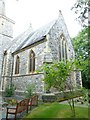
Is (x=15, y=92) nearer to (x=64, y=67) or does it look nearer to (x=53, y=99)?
(x=53, y=99)

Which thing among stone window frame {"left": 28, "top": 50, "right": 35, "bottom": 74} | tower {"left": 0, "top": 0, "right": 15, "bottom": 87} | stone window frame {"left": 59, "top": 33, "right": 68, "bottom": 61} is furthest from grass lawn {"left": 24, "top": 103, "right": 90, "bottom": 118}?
tower {"left": 0, "top": 0, "right": 15, "bottom": 87}

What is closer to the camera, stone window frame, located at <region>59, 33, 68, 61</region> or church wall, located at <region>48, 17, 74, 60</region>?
church wall, located at <region>48, 17, 74, 60</region>

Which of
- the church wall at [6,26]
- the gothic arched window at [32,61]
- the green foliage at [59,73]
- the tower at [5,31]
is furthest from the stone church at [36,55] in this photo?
the green foliage at [59,73]

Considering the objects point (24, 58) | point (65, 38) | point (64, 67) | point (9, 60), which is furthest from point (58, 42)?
point (64, 67)

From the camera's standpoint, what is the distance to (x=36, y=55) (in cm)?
1440

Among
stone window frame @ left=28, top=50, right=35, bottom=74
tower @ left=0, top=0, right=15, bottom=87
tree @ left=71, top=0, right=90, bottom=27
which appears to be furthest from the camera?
tower @ left=0, top=0, right=15, bottom=87

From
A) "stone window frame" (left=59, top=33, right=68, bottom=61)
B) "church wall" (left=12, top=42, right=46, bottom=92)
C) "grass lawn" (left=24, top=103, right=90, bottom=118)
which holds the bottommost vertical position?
"grass lawn" (left=24, top=103, right=90, bottom=118)

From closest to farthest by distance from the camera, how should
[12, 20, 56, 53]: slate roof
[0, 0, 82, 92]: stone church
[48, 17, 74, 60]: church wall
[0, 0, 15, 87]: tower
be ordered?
[0, 0, 82, 92]: stone church
[48, 17, 74, 60]: church wall
[12, 20, 56, 53]: slate roof
[0, 0, 15, 87]: tower

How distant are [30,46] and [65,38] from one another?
471cm

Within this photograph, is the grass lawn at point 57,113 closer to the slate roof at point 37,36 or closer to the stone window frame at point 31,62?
the stone window frame at point 31,62

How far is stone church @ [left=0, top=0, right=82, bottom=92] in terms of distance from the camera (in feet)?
44.5

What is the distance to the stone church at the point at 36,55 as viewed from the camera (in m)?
13.6

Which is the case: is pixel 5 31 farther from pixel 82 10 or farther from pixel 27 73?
pixel 82 10

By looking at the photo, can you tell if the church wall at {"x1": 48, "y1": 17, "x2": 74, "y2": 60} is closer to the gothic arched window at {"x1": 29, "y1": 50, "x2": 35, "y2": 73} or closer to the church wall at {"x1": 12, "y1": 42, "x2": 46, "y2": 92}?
the church wall at {"x1": 12, "y1": 42, "x2": 46, "y2": 92}
